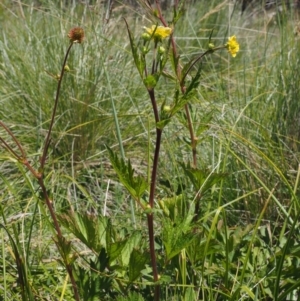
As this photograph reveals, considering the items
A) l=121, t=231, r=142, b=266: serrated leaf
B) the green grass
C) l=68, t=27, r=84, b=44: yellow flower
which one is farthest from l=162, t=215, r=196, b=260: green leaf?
l=68, t=27, r=84, b=44: yellow flower

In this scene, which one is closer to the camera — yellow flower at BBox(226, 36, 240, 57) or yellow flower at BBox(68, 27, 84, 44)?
yellow flower at BBox(68, 27, 84, 44)

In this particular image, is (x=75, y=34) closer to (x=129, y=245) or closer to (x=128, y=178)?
(x=128, y=178)

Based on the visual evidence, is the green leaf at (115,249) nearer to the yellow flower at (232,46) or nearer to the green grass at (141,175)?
the green grass at (141,175)

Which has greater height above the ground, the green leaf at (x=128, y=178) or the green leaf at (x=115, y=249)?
the green leaf at (x=128, y=178)

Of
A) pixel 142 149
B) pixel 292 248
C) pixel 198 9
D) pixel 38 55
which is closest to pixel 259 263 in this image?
pixel 292 248

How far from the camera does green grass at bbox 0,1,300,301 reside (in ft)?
3.81

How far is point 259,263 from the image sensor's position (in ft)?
4.49

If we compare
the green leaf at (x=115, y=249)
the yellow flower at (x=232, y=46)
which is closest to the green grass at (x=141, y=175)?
the green leaf at (x=115, y=249)

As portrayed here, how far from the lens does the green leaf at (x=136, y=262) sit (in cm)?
109

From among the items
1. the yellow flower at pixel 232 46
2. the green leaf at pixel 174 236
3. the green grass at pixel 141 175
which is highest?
the yellow flower at pixel 232 46

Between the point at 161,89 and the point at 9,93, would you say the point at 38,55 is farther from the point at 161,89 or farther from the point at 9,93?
the point at 161,89

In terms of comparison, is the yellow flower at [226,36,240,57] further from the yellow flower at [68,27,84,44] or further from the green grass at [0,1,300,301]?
the yellow flower at [68,27,84,44]

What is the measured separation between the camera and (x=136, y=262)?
110 centimetres

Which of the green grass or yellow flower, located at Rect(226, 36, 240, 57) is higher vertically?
yellow flower, located at Rect(226, 36, 240, 57)
